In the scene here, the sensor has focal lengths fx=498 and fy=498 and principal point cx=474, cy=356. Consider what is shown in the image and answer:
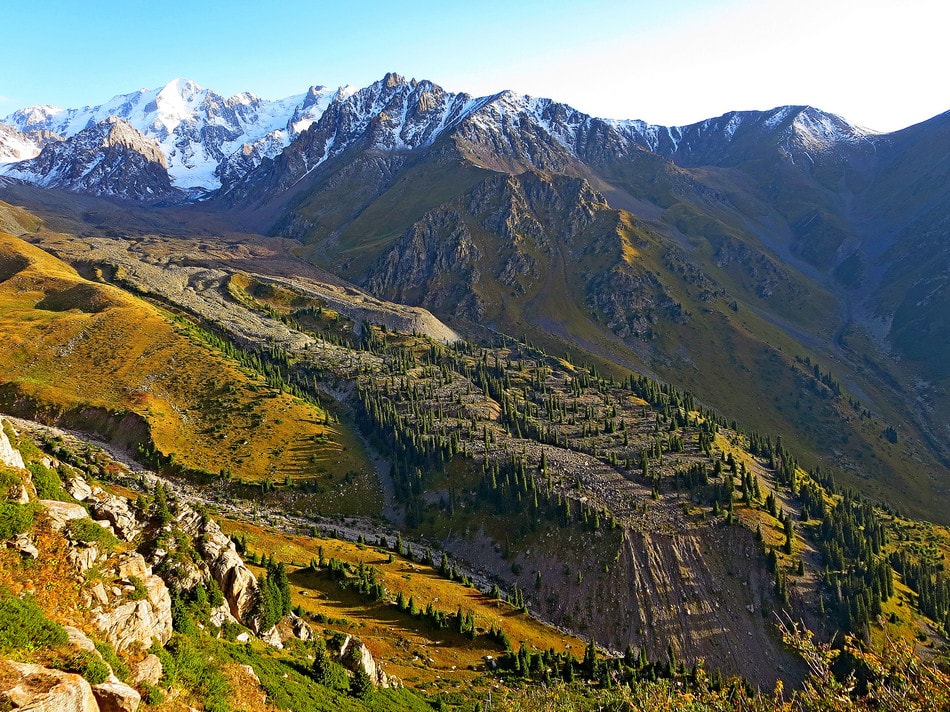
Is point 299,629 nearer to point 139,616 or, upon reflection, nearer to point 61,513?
point 139,616

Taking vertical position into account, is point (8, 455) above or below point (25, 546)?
above

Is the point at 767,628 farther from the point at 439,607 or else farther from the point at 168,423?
the point at 168,423

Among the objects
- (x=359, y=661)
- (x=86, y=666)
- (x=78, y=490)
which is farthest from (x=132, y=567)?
(x=359, y=661)

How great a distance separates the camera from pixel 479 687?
56.0m

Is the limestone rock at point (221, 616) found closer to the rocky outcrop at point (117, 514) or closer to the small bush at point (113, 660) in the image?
the rocky outcrop at point (117, 514)

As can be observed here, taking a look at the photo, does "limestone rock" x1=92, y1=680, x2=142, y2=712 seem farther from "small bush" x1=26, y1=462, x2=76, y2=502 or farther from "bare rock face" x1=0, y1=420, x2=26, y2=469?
"bare rock face" x1=0, y1=420, x2=26, y2=469

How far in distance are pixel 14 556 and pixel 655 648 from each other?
3217 inches

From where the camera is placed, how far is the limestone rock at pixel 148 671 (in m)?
22.3

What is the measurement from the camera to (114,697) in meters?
18.7

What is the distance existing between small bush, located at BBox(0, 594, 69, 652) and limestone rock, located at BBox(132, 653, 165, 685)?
455cm

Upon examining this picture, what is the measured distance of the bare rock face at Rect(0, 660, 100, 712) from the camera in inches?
599

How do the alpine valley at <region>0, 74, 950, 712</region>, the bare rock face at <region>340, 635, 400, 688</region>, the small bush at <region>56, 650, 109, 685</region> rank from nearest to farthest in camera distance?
the small bush at <region>56, 650, 109, 685</region> < the alpine valley at <region>0, 74, 950, 712</region> < the bare rock face at <region>340, 635, 400, 688</region>

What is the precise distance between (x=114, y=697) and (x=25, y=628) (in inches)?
162

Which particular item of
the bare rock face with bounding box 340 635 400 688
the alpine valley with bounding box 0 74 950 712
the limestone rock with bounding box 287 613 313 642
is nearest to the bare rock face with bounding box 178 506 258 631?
the alpine valley with bounding box 0 74 950 712
